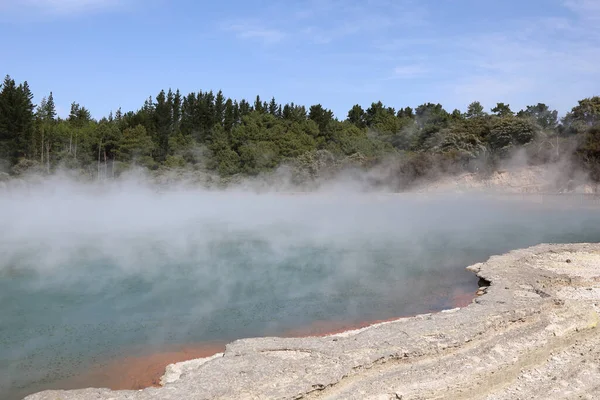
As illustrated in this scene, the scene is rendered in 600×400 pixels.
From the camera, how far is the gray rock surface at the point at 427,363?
125 inches

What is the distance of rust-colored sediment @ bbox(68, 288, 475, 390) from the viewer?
3902mm

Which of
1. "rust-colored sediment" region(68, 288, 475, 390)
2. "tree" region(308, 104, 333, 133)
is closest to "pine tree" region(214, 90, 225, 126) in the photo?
"tree" region(308, 104, 333, 133)

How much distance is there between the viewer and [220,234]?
1130 cm

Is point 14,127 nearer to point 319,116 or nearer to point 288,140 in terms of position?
point 288,140

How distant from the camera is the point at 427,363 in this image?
3.63 meters

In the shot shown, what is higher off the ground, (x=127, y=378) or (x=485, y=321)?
(x=485, y=321)

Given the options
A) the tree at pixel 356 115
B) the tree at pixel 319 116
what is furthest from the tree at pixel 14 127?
the tree at pixel 356 115

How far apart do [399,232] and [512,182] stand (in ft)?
38.8

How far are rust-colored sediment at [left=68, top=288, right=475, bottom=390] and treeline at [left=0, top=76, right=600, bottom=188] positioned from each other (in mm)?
18723

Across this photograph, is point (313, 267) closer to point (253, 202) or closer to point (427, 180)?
point (253, 202)

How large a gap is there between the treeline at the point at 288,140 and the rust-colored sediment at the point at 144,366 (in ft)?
61.4

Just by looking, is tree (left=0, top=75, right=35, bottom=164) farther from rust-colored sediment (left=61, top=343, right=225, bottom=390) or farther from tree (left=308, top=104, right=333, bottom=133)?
rust-colored sediment (left=61, top=343, right=225, bottom=390)

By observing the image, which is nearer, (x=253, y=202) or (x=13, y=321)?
(x=13, y=321)

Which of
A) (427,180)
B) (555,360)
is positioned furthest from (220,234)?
(427,180)
